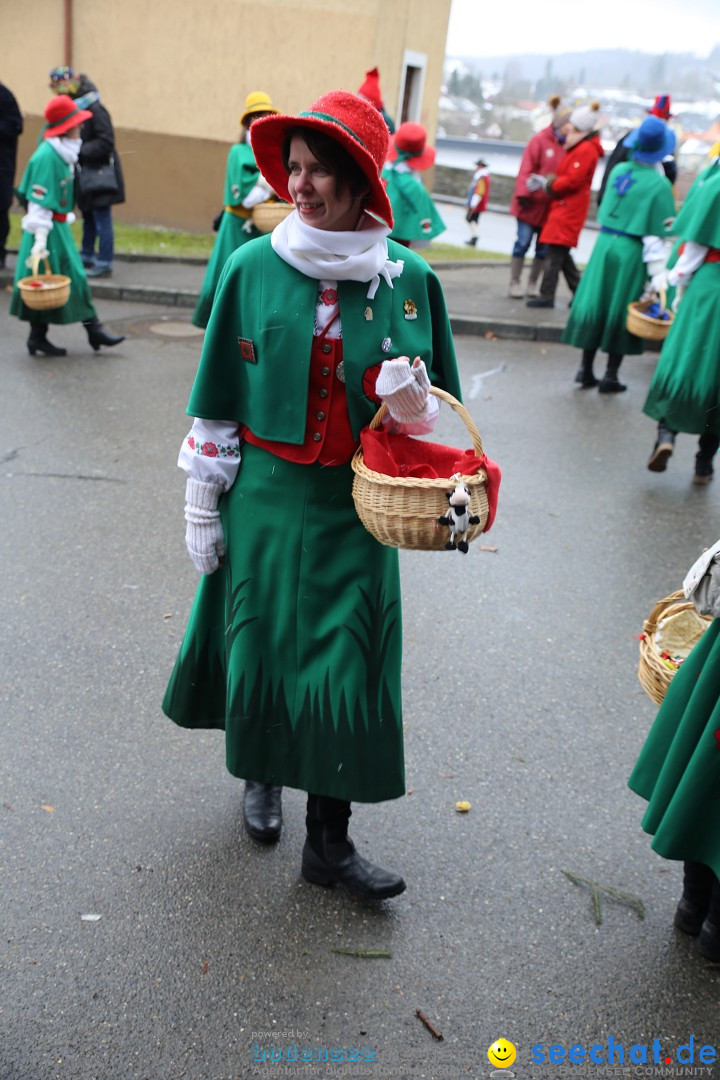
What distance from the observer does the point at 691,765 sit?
9.07 feet

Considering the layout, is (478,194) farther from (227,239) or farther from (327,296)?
(327,296)

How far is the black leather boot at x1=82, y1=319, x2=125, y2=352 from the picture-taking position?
8.72 m

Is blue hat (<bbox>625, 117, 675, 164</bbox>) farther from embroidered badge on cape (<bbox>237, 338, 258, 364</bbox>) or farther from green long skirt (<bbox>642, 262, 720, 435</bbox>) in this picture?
embroidered badge on cape (<bbox>237, 338, 258, 364</bbox>)

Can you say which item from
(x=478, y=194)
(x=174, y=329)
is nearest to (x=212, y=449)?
(x=174, y=329)

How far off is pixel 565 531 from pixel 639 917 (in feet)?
10.1

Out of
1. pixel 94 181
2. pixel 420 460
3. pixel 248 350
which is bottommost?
pixel 94 181

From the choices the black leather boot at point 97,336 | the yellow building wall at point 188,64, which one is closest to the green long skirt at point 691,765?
the black leather boot at point 97,336

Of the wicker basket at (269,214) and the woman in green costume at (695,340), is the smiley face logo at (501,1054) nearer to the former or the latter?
the woman in green costume at (695,340)

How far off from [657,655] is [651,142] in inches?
221

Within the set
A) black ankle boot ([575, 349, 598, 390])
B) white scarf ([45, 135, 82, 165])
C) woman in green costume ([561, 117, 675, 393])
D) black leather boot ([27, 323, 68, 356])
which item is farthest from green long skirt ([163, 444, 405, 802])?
black ankle boot ([575, 349, 598, 390])

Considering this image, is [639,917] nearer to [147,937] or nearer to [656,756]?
[656,756]

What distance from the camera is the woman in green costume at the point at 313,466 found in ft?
8.53

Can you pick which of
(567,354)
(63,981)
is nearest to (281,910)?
(63,981)

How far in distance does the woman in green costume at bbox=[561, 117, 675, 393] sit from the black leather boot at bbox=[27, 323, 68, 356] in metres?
4.06
